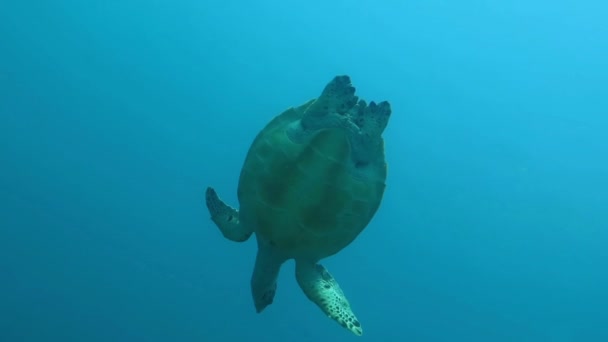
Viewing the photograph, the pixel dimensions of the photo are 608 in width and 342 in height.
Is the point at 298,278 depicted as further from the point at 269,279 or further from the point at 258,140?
the point at 258,140

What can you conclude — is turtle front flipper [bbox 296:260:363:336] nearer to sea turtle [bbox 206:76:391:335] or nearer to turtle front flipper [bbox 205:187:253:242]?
sea turtle [bbox 206:76:391:335]

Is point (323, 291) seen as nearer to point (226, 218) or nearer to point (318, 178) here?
point (226, 218)

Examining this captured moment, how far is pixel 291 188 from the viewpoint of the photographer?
15.4ft

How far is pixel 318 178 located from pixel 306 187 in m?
0.15


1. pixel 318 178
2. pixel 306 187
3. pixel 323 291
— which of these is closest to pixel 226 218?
pixel 323 291

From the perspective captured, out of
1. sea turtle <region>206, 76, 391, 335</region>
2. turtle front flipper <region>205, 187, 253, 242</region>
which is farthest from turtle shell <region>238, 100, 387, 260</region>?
turtle front flipper <region>205, 187, 253, 242</region>

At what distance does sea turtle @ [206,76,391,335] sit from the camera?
446 centimetres

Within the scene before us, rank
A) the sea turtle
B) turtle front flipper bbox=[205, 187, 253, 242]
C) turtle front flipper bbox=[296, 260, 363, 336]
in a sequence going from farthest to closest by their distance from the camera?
turtle front flipper bbox=[205, 187, 253, 242], turtle front flipper bbox=[296, 260, 363, 336], the sea turtle

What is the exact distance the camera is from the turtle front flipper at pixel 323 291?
5.24 metres

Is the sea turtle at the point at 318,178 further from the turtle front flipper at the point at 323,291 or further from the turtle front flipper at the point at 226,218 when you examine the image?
the turtle front flipper at the point at 226,218

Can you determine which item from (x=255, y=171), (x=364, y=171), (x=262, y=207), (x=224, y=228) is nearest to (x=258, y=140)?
(x=255, y=171)

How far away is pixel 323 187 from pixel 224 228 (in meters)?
1.72

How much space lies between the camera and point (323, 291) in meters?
5.50

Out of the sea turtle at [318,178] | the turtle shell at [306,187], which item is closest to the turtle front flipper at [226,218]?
the sea turtle at [318,178]
